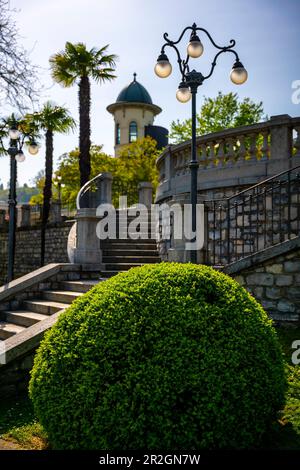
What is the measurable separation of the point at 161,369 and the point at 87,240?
6.79 metres

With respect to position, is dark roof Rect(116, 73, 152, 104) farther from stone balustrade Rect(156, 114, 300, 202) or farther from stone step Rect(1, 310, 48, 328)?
stone step Rect(1, 310, 48, 328)

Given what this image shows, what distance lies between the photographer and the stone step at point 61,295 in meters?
8.50

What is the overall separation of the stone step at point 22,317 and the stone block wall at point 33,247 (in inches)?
478

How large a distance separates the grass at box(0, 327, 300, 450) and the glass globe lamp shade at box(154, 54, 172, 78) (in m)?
5.18

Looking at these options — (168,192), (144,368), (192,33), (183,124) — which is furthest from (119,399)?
(183,124)

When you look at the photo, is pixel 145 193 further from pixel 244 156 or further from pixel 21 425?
pixel 21 425

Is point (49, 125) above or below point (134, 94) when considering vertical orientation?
below

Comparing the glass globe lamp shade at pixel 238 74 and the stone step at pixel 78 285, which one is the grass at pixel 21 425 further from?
the glass globe lamp shade at pixel 238 74

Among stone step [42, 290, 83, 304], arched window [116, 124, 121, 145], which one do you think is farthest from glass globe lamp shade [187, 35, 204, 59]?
arched window [116, 124, 121, 145]

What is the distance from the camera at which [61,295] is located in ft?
28.9

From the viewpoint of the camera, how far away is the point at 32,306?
8797mm

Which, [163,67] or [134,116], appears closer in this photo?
[163,67]

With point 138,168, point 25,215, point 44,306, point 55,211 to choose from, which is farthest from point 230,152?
point 138,168
